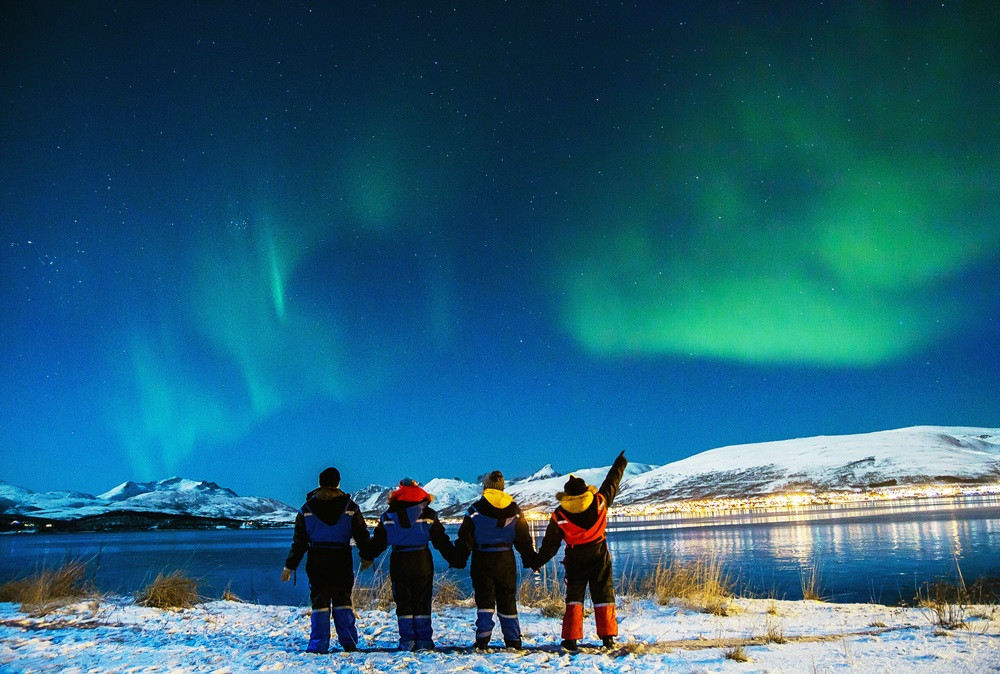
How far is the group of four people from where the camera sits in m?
8.80

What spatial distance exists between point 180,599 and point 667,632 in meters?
9.43

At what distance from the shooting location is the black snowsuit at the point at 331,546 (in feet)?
28.9

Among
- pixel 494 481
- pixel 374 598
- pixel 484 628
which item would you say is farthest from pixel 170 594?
pixel 494 481

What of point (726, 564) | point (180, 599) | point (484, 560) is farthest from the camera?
point (726, 564)

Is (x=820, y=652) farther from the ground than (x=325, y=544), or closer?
closer

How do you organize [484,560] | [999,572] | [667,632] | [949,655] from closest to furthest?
[949,655] < [484,560] < [667,632] < [999,572]

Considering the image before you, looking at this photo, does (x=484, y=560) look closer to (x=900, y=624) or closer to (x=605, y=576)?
(x=605, y=576)

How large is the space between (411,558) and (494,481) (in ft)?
4.91

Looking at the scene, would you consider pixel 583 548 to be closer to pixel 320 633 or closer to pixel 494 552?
pixel 494 552

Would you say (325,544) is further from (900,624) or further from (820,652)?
(900,624)

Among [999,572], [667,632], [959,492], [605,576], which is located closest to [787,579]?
[999,572]

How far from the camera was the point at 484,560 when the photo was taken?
8.91 metres

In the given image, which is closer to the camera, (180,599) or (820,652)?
(820,652)

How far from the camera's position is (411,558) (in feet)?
29.7
